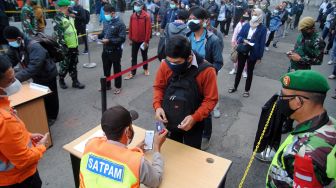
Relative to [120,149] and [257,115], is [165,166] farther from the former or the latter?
[257,115]

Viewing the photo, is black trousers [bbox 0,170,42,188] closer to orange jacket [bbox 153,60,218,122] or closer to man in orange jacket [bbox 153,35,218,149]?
man in orange jacket [bbox 153,35,218,149]

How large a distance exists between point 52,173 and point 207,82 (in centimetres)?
256

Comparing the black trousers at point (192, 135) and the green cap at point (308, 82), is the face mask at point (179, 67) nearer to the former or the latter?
the black trousers at point (192, 135)

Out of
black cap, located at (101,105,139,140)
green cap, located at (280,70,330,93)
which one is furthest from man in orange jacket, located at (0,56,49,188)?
green cap, located at (280,70,330,93)

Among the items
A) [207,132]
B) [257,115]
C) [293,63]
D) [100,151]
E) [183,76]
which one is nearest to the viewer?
[100,151]

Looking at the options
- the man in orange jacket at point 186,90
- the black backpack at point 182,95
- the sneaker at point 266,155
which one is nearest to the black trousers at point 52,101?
the man in orange jacket at point 186,90

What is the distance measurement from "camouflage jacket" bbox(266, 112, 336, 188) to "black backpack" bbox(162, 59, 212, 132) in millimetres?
1046

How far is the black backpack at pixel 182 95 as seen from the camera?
8.55 feet

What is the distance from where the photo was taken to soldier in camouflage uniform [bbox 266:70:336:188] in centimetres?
149

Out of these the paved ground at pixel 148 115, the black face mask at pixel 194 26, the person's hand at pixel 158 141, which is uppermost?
the black face mask at pixel 194 26

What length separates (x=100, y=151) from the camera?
5.96 ft

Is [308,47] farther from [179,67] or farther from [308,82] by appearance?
[308,82]

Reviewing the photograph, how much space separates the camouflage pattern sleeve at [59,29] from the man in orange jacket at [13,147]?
3566 millimetres

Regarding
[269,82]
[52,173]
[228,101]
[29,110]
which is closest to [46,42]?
[29,110]
